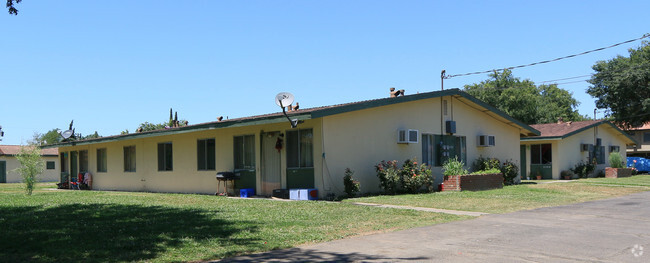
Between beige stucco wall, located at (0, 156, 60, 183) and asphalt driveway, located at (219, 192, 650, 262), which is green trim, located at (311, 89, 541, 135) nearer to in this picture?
asphalt driveway, located at (219, 192, 650, 262)

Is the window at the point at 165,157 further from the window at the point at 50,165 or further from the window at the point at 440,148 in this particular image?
the window at the point at 50,165

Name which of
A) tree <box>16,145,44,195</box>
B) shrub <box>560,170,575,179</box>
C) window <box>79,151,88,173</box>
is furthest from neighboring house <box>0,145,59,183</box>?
shrub <box>560,170,575,179</box>

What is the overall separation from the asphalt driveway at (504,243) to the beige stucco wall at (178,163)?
686 cm

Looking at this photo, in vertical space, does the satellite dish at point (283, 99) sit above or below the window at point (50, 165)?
above

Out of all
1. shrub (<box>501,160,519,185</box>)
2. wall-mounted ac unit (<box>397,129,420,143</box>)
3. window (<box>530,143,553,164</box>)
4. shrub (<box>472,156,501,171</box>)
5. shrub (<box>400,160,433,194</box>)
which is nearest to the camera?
shrub (<box>400,160,433,194</box>)

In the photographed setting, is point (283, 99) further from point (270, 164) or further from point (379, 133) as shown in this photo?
point (379, 133)

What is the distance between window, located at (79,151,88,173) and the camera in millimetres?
27917

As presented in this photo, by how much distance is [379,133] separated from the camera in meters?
17.6

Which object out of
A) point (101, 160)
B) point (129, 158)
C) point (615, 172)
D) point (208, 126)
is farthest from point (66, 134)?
point (615, 172)

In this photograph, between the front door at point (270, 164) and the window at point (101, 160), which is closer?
the front door at point (270, 164)

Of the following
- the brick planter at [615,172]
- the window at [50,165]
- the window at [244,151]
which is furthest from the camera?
the window at [50,165]

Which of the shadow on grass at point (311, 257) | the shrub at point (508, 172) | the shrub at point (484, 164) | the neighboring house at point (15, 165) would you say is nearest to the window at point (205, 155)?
the shrub at point (484, 164)

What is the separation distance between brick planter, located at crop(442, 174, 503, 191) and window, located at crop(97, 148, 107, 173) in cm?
1684

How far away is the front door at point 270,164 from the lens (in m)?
17.1
